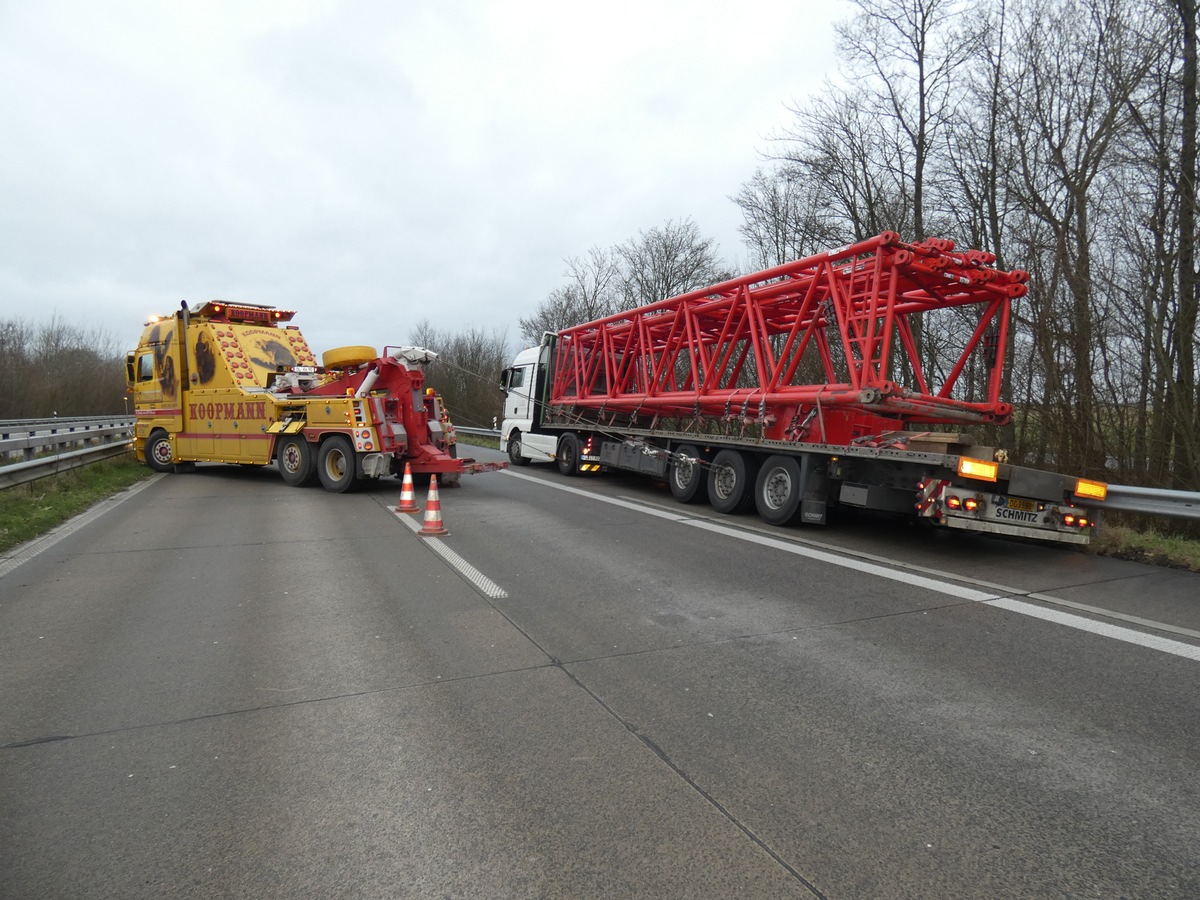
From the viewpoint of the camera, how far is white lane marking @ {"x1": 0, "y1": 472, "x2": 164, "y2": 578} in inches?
277

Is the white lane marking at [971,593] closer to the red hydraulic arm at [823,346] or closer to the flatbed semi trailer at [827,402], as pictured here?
the flatbed semi trailer at [827,402]

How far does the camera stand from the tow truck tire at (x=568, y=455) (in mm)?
15312

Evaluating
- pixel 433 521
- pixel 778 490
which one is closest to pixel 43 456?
pixel 433 521

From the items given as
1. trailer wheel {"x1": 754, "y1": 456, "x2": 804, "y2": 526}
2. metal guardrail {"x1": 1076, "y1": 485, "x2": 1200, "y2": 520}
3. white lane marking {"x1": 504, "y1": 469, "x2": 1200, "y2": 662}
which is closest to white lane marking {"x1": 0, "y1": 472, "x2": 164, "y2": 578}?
white lane marking {"x1": 504, "y1": 469, "x2": 1200, "y2": 662}

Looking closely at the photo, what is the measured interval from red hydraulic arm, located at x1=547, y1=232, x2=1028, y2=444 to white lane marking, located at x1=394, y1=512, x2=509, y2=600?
4751mm

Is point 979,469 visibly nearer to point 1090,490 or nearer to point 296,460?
point 1090,490

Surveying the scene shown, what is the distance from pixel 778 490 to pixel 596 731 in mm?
6605

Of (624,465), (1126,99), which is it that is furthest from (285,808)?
(1126,99)

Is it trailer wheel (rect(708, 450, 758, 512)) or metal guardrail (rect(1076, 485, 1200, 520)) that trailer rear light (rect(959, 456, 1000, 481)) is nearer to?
metal guardrail (rect(1076, 485, 1200, 520))

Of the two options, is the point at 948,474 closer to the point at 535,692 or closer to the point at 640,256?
the point at 535,692

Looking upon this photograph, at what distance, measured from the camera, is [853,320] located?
30.4 ft

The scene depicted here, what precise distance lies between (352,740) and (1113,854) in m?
3.04

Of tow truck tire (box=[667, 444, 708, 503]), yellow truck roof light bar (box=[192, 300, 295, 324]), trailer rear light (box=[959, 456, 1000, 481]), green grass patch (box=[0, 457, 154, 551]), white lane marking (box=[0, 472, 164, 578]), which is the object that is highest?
yellow truck roof light bar (box=[192, 300, 295, 324])

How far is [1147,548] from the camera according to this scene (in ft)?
24.2
